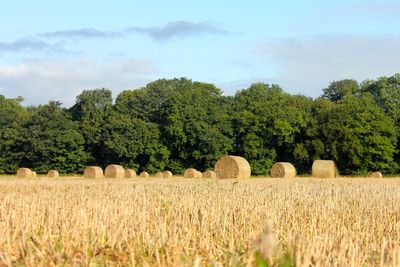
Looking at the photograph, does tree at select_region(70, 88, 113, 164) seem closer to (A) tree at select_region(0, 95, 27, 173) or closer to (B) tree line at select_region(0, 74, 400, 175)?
(B) tree line at select_region(0, 74, 400, 175)

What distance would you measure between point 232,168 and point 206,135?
28315mm

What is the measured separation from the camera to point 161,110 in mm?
67562

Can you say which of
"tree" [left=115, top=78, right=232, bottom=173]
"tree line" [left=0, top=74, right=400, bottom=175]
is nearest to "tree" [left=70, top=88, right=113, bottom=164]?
"tree line" [left=0, top=74, right=400, bottom=175]

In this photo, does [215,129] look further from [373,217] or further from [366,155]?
[373,217]

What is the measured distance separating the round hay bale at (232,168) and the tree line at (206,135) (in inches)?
992

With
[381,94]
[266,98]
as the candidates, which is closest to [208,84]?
[266,98]

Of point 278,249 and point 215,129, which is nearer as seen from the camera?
point 278,249

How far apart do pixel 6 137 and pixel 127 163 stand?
12885 mm

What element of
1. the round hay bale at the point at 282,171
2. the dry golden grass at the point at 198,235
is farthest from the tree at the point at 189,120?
the dry golden grass at the point at 198,235

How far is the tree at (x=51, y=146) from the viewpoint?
207 ft

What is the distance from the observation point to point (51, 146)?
63.2 meters

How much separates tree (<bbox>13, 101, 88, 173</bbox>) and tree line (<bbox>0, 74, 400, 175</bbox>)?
0.10 metres

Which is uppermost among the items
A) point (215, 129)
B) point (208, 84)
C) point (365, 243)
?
point (208, 84)

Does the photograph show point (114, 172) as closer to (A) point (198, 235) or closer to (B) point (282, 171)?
(B) point (282, 171)
